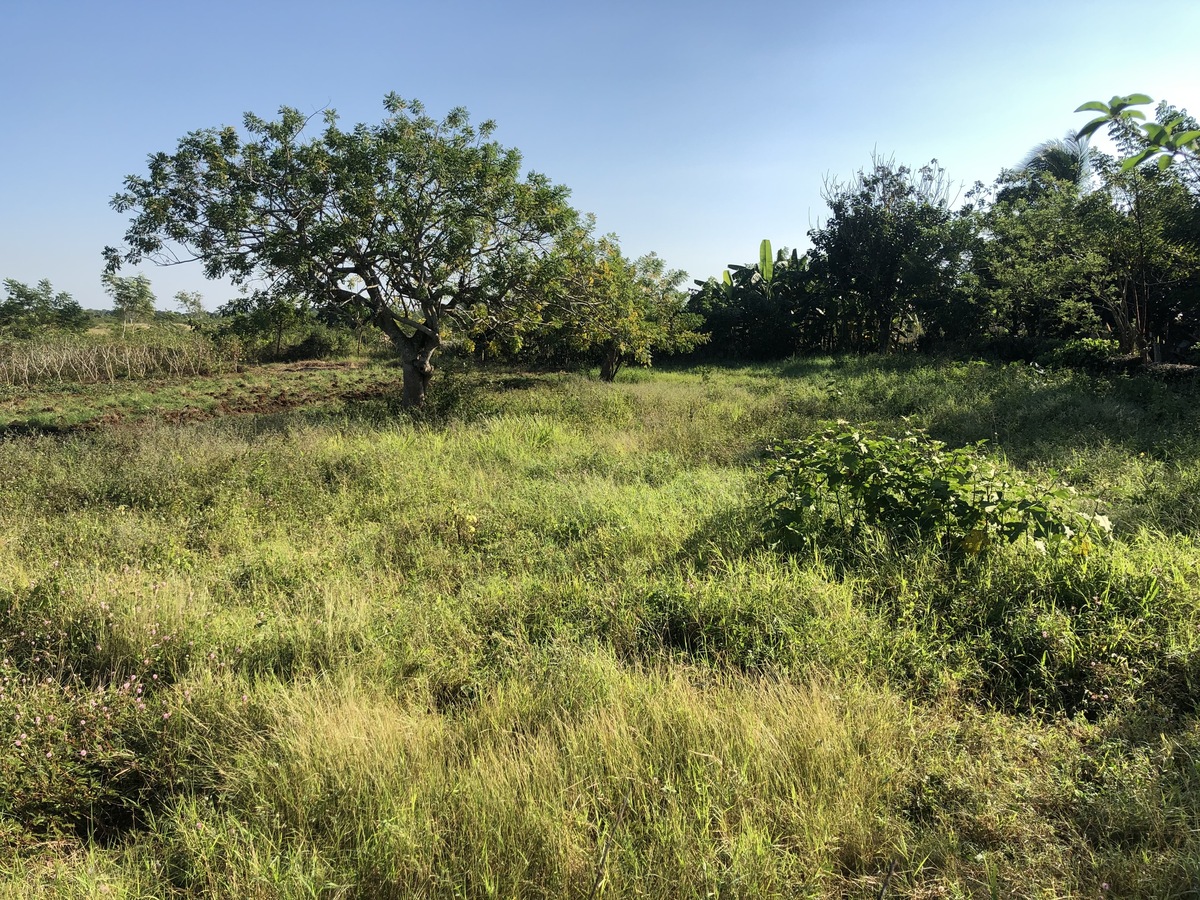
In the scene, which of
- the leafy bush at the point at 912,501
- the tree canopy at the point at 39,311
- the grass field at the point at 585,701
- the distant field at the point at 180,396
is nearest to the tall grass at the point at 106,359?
the distant field at the point at 180,396

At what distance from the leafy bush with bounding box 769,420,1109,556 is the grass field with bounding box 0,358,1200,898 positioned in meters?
0.17

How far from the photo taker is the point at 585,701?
2799 millimetres

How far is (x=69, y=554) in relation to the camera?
4.86 m

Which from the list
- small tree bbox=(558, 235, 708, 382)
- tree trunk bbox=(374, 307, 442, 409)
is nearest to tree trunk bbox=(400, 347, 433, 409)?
tree trunk bbox=(374, 307, 442, 409)

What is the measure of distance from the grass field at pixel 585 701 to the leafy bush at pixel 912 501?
0.17 metres

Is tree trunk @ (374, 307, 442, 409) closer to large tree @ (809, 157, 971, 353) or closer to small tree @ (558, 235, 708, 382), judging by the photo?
small tree @ (558, 235, 708, 382)

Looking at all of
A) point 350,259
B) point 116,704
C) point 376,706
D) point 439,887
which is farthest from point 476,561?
point 350,259

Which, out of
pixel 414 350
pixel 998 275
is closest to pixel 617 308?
pixel 414 350

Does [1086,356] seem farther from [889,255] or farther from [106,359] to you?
[106,359]

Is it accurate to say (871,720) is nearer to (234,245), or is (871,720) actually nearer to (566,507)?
(566,507)

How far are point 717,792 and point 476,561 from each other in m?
2.91

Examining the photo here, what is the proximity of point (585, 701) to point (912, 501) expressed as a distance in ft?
9.81

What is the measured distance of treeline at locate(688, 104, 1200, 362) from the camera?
12383mm

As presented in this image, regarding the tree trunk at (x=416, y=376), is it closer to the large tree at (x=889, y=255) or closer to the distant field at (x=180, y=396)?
the distant field at (x=180, y=396)
